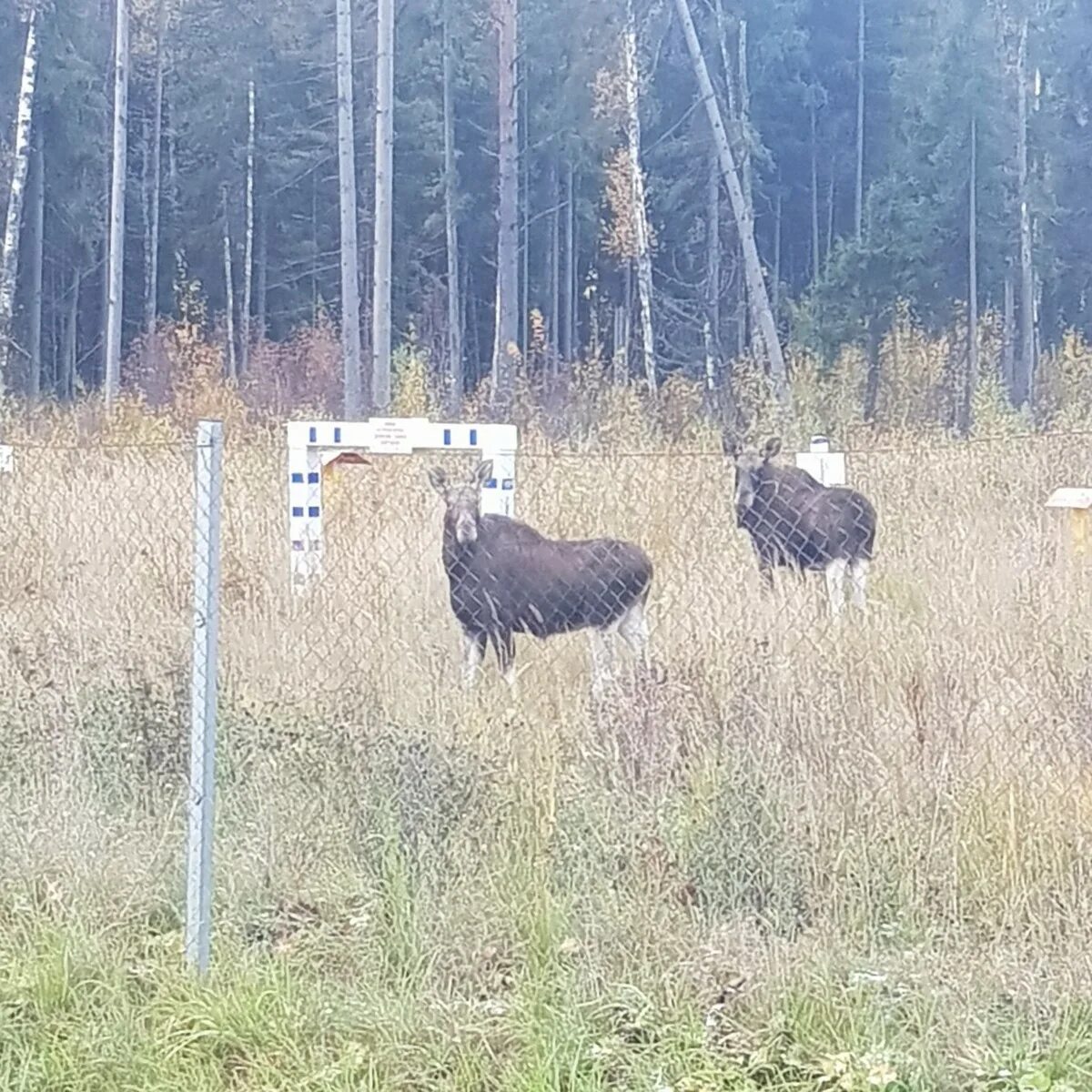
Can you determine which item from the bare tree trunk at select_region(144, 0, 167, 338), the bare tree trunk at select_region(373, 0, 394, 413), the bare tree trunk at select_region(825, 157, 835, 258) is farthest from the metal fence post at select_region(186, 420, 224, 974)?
the bare tree trunk at select_region(825, 157, 835, 258)

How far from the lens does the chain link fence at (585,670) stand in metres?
4.45

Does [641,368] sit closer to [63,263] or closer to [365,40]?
[365,40]

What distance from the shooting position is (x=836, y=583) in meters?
8.23

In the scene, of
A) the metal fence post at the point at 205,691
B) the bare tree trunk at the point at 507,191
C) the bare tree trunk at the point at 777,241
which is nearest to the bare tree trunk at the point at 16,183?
the bare tree trunk at the point at 507,191

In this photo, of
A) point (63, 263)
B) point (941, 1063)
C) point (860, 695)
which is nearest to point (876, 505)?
point (860, 695)

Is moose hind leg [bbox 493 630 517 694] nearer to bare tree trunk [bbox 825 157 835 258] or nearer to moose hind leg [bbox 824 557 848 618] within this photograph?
moose hind leg [bbox 824 557 848 618]

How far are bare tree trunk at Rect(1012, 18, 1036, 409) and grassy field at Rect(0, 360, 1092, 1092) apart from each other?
2676 centimetres

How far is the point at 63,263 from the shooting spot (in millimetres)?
35375

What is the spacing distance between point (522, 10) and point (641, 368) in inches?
369

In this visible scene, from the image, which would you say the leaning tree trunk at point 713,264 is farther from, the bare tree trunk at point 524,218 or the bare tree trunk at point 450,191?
the bare tree trunk at point 450,191

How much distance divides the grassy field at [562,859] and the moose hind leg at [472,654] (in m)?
0.08

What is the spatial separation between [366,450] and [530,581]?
2.24m

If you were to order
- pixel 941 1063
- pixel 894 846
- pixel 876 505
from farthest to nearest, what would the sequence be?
pixel 876 505
pixel 894 846
pixel 941 1063

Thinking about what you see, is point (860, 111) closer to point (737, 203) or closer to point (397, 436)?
point (737, 203)
